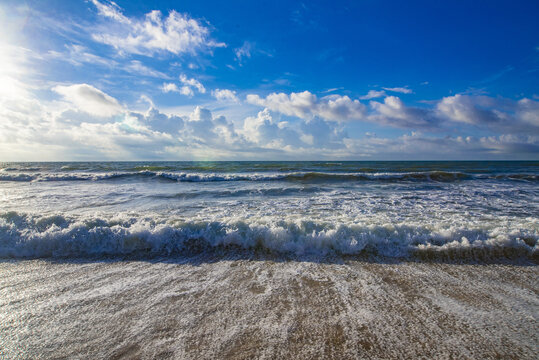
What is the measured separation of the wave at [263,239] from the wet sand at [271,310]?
0.45 metres

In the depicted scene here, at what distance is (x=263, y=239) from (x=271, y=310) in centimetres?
188

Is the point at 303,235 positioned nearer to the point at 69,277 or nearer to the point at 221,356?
the point at 221,356

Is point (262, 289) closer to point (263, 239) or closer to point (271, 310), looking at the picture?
point (271, 310)

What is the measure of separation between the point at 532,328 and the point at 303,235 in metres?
3.02

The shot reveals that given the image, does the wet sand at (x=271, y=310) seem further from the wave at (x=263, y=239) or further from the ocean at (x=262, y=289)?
the wave at (x=263, y=239)

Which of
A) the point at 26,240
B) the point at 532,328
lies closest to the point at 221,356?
the point at 532,328

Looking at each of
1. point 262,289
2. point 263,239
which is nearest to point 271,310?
point 262,289

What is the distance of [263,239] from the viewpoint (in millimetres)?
4438

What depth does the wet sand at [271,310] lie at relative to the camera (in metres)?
2.11

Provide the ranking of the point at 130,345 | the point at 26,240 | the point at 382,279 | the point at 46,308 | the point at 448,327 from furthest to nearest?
the point at 26,240, the point at 382,279, the point at 46,308, the point at 448,327, the point at 130,345

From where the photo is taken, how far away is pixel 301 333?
7.42ft

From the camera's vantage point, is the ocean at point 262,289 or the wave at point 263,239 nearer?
the ocean at point 262,289

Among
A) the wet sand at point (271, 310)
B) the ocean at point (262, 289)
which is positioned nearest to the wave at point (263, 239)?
the ocean at point (262, 289)

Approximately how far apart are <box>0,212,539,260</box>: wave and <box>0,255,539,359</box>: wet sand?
1.47 ft
